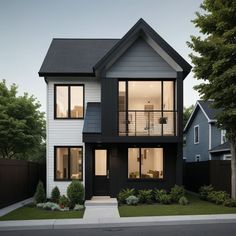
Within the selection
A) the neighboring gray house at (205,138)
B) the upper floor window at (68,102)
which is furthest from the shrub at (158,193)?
the neighboring gray house at (205,138)

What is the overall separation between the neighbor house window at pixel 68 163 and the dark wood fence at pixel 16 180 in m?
2.12

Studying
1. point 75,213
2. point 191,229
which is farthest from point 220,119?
point 75,213

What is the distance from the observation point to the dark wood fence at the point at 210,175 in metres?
18.5

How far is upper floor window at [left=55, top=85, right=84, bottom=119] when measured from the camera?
19391 millimetres

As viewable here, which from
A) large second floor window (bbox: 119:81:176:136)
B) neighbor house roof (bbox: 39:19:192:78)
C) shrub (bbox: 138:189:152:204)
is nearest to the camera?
shrub (bbox: 138:189:152:204)

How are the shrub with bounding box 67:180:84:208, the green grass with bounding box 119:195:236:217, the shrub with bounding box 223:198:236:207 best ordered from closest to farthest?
1. the green grass with bounding box 119:195:236:217
2. the shrub with bounding box 223:198:236:207
3. the shrub with bounding box 67:180:84:208

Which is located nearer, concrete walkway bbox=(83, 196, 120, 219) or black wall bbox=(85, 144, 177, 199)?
concrete walkway bbox=(83, 196, 120, 219)

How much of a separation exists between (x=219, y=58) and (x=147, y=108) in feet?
15.3

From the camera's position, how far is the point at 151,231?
11.3 m

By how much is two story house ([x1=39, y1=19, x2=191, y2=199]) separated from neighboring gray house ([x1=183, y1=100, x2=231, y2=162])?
7396 mm

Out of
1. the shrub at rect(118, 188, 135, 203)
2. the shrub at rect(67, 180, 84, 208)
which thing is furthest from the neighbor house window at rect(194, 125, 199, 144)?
the shrub at rect(67, 180, 84, 208)

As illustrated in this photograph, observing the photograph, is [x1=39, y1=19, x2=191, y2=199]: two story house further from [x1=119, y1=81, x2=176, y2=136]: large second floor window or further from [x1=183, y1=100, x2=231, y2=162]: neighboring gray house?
[x1=183, y1=100, x2=231, y2=162]: neighboring gray house

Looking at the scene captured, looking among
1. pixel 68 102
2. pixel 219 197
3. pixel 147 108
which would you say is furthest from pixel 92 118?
pixel 219 197

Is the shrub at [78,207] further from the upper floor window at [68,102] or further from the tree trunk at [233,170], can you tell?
the tree trunk at [233,170]
